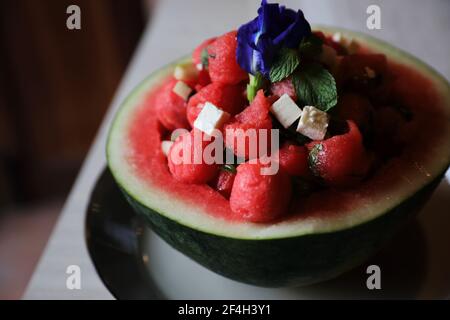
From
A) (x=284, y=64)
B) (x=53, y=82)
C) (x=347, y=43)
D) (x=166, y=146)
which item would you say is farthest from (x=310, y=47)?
(x=53, y=82)

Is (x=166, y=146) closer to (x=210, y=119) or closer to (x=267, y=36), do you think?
(x=210, y=119)

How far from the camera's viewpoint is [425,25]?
192cm

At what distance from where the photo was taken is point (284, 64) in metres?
0.88

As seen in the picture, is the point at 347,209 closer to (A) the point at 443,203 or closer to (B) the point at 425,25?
(A) the point at 443,203

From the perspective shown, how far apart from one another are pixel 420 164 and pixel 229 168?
1.02ft

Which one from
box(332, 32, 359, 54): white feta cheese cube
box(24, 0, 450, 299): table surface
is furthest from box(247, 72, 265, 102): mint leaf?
box(24, 0, 450, 299): table surface

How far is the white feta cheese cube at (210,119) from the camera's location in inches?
34.8

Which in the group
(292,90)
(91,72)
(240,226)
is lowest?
(91,72)

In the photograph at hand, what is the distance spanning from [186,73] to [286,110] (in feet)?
0.86

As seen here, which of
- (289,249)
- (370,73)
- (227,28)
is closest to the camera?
(289,249)

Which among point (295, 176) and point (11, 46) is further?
point (11, 46)

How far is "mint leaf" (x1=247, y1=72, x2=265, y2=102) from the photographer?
2.98ft
